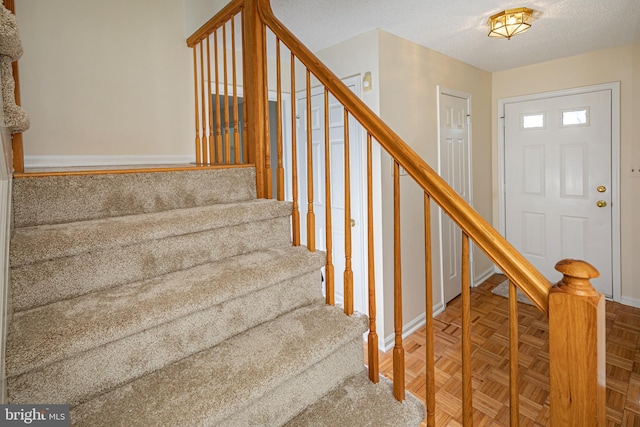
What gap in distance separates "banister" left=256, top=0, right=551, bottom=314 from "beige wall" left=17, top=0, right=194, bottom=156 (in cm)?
163

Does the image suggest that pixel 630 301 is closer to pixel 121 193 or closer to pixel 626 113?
Answer: pixel 626 113

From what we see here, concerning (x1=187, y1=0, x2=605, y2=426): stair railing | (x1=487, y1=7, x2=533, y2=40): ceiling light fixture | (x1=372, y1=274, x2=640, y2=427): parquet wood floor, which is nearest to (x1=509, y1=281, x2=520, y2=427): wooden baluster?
(x1=187, y1=0, x2=605, y2=426): stair railing

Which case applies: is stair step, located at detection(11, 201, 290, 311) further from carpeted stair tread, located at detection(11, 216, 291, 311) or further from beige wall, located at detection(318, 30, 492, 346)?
beige wall, located at detection(318, 30, 492, 346)

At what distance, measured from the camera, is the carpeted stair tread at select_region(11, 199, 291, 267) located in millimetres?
1022

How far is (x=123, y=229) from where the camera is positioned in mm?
1177

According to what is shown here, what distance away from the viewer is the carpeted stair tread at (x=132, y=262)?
3.35 ft

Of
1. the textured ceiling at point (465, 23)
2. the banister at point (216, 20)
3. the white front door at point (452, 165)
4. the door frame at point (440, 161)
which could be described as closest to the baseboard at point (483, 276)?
the door frame at point (440, 161)

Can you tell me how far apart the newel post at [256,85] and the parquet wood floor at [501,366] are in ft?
5.29

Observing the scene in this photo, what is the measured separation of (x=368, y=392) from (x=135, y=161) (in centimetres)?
226

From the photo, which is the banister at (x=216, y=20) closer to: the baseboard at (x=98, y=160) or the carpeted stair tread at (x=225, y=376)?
the baseboard at (x=98, y=160)

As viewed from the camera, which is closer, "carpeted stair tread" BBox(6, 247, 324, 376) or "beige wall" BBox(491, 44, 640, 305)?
"carpeted stair tread" BBox(6, 247, 324, 376)

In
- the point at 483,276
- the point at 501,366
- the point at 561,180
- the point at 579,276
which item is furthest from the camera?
the point at 483,276

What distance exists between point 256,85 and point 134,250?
95cm

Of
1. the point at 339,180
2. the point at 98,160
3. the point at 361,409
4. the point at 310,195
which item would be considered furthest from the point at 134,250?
the point at 339,180
